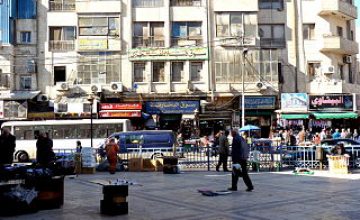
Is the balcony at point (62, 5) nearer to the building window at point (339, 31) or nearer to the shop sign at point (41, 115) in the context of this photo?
the shop sign at point (41, 115)

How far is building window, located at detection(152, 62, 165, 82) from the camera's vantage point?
1407 inches

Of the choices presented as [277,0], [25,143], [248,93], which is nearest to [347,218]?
[25,143]

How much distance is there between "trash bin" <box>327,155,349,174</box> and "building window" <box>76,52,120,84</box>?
21621 millimetres

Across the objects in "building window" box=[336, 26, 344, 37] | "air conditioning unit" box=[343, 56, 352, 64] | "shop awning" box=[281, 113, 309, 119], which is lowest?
"shop awning" box=[281, 113, 309, 119]

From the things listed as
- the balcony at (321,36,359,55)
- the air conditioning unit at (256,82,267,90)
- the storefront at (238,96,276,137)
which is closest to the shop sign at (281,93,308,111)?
the storefront at (238,96,276,137)

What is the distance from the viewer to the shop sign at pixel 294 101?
3466cm

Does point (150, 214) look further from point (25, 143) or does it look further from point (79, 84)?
point (79, 84)

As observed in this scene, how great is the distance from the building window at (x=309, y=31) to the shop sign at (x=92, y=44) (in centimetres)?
1621

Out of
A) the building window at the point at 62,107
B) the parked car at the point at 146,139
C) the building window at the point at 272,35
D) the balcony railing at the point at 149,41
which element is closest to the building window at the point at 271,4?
the building window at the point at 272,35

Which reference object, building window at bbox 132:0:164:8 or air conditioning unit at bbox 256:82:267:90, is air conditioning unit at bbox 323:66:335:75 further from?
building window at bbox 132:0:164:8

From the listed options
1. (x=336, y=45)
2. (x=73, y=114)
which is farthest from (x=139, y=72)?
(x=336, y=45)

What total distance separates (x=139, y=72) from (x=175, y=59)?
3.04 metres

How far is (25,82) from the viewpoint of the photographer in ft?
117

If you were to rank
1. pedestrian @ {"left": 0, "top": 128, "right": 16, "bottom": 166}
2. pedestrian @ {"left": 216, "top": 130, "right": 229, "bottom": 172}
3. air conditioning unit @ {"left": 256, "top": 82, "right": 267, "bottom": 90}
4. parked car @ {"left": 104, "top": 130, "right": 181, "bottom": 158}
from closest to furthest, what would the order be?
pedestrian @ {"left": 0, "top": 128, "right": 16, "bottom": 166} → pedestrian @ {"left": 216, "top": 130, "right": 229, "bottom": 172} → parked car @ {"left": 104, "top": 130, "right": 181, "bottom": 158} → air conditioning unit @ {"left": 256, "top": 82, "right": 267, "bottom": 90}
